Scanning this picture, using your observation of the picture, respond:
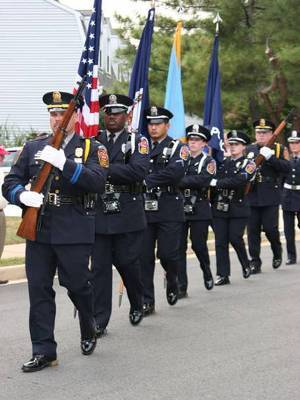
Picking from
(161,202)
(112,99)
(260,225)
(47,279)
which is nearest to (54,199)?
(47,279)

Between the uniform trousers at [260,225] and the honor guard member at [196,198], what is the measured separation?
195 cm

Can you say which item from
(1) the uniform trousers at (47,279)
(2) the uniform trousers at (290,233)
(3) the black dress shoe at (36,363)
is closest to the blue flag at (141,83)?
(1) the uniform trousers at (47,279)

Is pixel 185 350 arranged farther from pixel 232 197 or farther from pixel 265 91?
pixel 265 91

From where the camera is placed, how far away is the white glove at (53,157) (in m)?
5.61

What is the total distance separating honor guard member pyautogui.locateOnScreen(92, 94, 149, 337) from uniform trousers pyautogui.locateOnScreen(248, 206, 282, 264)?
14.4ft

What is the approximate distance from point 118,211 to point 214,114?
18.0ft

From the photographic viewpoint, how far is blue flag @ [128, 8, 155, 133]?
28.7 ft

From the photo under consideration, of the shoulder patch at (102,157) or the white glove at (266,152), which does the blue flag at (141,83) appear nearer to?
the white glove at (266,152)

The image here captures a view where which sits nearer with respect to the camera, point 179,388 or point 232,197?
point 179,388

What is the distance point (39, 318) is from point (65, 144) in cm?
126

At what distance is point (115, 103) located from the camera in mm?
6992

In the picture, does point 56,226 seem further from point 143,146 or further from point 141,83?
point 141,83

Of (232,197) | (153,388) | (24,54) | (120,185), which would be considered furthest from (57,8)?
(153,388)

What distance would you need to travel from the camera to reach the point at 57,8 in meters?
32.7
